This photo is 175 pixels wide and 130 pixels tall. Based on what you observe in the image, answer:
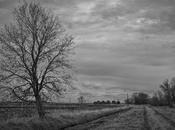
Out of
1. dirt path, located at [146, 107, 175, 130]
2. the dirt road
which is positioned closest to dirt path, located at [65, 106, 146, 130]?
the dirt road

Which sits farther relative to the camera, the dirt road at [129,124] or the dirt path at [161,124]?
the dirt path at [161,124]

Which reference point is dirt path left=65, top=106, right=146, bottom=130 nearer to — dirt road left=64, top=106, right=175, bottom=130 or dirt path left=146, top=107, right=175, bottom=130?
dirt road left=64, top=106, right=175, bottom=130

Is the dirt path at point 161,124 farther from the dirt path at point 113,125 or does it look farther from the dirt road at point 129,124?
the dirt path at point 113,125

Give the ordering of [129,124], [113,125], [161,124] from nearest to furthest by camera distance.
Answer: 1. [113,125]
2. [161,124]
3. [129,124]

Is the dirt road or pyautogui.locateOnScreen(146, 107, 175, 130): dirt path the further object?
pyautogui.locateOnScreen(146, 107, 175, 130): dirt path

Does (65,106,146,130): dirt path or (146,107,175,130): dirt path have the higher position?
(65,106,146,130): dirt path

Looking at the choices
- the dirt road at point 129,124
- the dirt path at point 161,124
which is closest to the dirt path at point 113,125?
the dirt road at point 129,124

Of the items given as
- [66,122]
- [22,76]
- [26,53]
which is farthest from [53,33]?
[66,122]

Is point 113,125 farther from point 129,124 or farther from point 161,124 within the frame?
point 161,124

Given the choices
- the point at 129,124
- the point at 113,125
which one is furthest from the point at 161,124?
the point at 113,125

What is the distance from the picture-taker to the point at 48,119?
951 inches

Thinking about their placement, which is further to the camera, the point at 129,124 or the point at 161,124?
the point at 129,124

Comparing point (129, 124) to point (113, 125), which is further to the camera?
point (129, 124)

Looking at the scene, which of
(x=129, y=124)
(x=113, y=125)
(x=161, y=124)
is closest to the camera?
(x=113, y=125)
